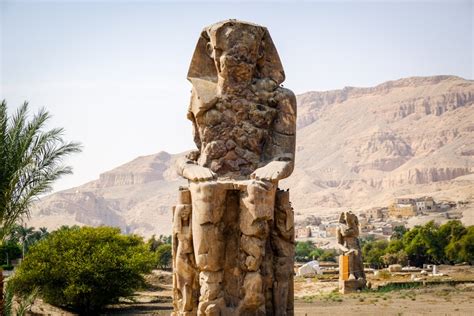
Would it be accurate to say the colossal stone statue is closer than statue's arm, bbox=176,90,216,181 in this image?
Yes

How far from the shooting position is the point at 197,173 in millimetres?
9453

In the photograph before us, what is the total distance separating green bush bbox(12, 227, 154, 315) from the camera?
20.1m

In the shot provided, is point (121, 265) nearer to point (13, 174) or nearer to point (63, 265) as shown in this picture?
point (63, 265)

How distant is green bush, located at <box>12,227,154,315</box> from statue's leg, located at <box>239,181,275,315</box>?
11.7 meters

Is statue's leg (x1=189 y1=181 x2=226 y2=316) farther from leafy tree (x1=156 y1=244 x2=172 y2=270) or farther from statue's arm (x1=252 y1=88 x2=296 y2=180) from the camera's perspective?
leafy tree (x1=156 y1=244 x2=172 y2=270)

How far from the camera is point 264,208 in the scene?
912 cm

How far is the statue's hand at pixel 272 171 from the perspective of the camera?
924 centimetres

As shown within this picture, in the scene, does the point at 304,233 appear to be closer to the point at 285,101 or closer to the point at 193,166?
the point at 285,101

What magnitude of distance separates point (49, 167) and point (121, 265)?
26.5 ft

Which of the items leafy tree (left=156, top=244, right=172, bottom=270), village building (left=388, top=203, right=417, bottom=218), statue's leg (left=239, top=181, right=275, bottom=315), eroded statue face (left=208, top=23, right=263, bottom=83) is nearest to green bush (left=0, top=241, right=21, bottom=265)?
leafy tree (left=156, top=244, right=172, bottom=270)

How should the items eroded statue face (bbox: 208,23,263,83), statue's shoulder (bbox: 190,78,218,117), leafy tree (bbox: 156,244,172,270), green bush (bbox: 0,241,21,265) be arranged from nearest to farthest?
eroded statue face (bbox: 208,23,263,83) < statue's shoulder (bbox: 190,78,218,117) < green bush (bbox: 0,241,21,265) < leafy tree (bbox: 156,244,172,270)

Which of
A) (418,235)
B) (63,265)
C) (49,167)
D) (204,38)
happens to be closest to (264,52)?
(204,38)

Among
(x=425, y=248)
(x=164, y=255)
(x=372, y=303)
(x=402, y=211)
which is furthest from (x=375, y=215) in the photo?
(x=372, y=303)

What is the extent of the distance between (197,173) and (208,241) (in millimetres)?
947
